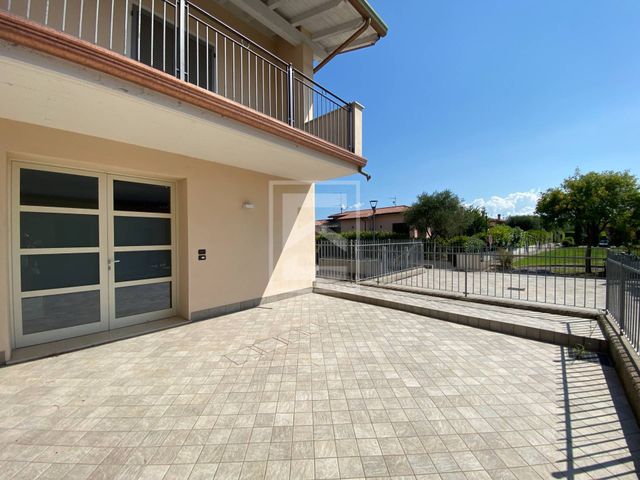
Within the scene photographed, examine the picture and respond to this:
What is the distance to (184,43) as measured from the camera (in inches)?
149

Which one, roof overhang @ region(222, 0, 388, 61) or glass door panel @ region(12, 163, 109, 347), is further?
roof overhang @ region(222, 0, 388, 61)

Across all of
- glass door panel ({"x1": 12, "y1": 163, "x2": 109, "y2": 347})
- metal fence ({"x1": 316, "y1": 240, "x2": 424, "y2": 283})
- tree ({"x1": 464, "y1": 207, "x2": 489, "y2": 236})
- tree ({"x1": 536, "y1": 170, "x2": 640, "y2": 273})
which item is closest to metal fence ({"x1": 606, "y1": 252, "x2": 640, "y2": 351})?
metal fence ({"x1": 316, "y1": 240, "x2": 424, "y2": 283})

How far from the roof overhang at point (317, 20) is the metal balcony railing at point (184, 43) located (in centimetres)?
75

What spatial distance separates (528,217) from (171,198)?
191 feet

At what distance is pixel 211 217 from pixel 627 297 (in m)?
6.89

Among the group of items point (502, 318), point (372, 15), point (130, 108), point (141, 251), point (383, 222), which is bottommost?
point (502, 318)

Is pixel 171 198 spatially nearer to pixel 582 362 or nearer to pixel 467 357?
pixel 467 357

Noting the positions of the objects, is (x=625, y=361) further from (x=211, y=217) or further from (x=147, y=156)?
(x=147, y=156)

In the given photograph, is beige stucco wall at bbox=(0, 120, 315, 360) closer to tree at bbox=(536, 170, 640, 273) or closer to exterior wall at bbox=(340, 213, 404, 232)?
tree at bbox=(536, 170, 640, 273)

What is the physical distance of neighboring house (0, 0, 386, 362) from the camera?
319 centimetres

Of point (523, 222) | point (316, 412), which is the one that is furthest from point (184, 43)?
point (523, 222)

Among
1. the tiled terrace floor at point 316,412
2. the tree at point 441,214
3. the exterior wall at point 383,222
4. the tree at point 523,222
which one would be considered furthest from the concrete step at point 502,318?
the tree at point 523,222

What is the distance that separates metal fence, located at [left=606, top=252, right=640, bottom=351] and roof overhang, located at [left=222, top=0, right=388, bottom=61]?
21.4 ft

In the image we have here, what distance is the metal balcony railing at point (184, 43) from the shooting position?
12.4 feet
